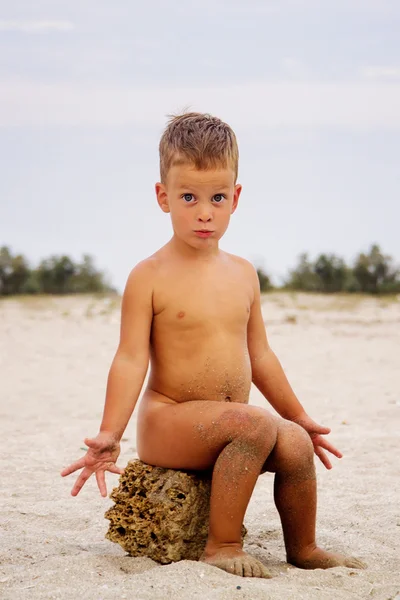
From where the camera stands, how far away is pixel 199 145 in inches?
151

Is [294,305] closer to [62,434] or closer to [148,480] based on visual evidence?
[62,434]

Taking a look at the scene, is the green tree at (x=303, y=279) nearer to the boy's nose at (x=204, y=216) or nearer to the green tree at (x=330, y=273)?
the green tree at (x=330, y=273)

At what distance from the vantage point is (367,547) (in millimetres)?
4336

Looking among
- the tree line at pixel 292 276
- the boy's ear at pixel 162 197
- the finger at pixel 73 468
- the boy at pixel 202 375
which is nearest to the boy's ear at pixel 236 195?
the boy at pixel 202 375

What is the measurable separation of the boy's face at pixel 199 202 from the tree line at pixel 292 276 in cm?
1134

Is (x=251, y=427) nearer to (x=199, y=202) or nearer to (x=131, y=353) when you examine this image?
(x=131, y=353)

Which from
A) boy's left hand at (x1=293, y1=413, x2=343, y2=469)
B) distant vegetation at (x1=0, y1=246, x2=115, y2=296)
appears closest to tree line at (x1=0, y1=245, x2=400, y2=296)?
distant vegetation at (x1=0, y1=246, x2=115, y2=296)

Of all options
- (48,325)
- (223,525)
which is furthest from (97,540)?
(48,325)

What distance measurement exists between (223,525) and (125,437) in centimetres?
362

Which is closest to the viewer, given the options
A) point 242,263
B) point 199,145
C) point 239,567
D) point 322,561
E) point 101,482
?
point 239,567

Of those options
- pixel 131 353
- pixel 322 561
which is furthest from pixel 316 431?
pixel 131 353

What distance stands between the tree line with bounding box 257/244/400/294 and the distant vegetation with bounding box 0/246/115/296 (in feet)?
10.5

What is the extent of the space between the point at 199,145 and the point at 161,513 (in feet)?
5.45

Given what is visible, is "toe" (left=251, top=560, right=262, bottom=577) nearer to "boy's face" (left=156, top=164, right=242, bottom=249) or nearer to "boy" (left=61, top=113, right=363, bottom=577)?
"boy" (left=61, top=113, right=363, bottom=577)
